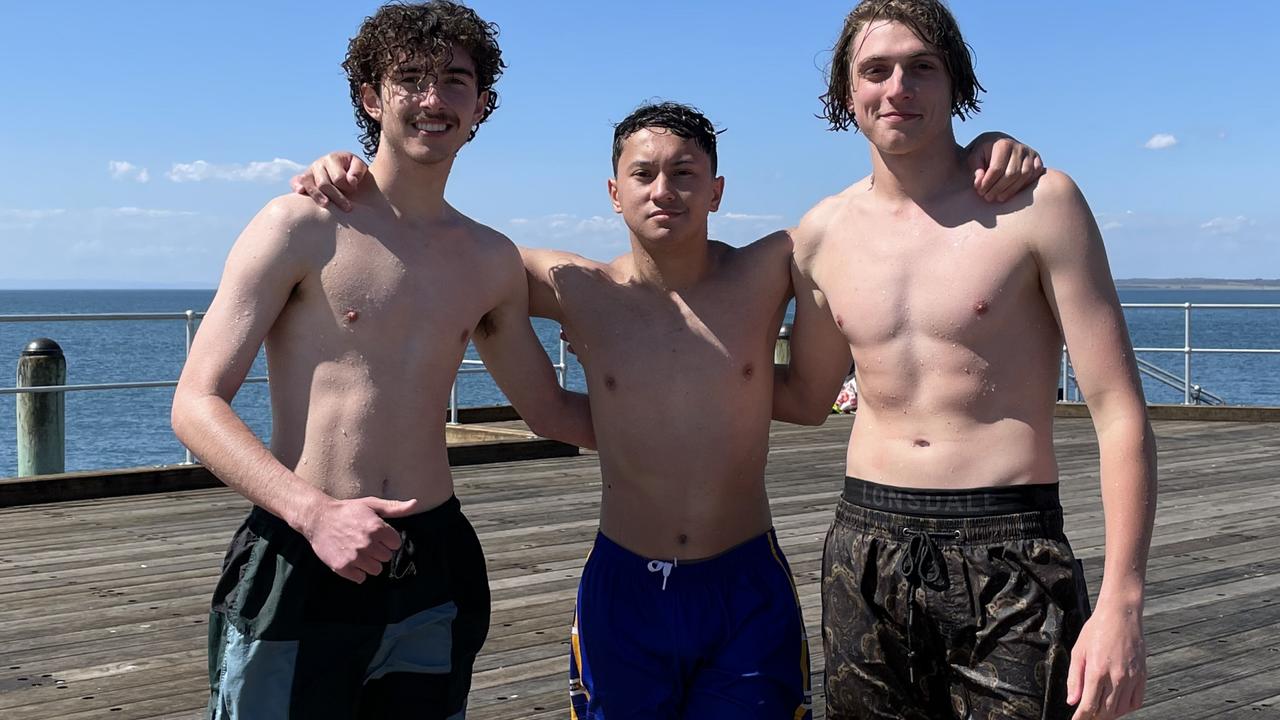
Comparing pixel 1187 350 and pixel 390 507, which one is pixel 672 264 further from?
pixel 1187 350

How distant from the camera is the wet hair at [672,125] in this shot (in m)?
2.99

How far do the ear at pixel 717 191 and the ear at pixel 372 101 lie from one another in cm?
76

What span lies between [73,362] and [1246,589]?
65.6m

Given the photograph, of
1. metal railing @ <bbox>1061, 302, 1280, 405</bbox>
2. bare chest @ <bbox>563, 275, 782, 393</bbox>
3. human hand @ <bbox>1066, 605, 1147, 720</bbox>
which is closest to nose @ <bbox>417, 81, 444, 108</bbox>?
bare chest @ <bbox>563, 275, 782, 393</bbox>

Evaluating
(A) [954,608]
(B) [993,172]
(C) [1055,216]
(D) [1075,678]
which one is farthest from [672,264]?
(D) [1075,678]

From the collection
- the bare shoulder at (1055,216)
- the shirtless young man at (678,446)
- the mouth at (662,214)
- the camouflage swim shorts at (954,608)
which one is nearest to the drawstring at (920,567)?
the camouflage swim shorts at (954,608)

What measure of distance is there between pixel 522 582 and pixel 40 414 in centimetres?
488

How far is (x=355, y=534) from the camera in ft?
7.04

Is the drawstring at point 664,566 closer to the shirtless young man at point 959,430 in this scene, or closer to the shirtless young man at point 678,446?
the shirtless young man at point 678,446

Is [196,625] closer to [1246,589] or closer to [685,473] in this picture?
[685,473]

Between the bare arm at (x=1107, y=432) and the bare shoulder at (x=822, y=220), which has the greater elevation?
the bare shoulder at (x=822, y=220)

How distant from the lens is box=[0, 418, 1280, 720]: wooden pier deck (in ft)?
13.8

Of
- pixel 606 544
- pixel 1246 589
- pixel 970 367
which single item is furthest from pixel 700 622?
pixel 1246 589

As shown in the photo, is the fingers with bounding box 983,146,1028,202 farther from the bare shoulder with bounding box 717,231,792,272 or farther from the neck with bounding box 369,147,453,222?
the neck with bounding box 369,147,453,222
